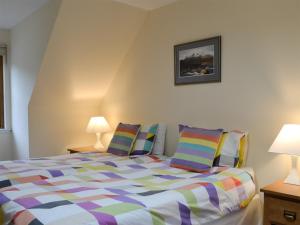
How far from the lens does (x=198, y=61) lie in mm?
2799

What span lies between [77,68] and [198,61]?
1542 mm

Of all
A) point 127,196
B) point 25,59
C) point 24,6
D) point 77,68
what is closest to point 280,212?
point 127,196

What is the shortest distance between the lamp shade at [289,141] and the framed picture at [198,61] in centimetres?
82

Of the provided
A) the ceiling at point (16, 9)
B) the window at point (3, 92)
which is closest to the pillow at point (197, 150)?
the ceiling at point (16, 9)

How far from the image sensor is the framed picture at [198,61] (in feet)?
8.65

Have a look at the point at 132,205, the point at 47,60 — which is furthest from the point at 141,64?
the point at 132,205

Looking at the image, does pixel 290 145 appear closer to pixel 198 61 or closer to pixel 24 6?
pixel 198 61

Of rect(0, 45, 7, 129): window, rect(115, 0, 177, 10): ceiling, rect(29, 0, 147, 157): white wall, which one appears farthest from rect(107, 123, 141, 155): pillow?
rect(0, 45, 7, 129): window

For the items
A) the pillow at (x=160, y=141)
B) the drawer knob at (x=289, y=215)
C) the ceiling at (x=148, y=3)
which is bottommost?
the drawer knob at (x=289, y=215)

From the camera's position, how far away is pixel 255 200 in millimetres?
2252

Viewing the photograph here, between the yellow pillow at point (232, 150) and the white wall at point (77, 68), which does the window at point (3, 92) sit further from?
the yellow pillow at point (232, 150)

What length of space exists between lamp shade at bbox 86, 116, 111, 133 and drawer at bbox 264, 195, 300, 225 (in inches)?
91.7

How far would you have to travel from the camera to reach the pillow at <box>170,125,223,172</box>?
2.32m

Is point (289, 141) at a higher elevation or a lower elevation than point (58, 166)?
higher
